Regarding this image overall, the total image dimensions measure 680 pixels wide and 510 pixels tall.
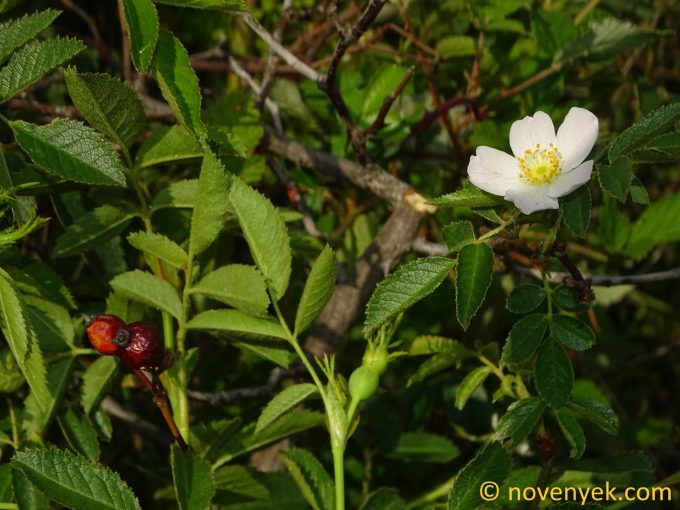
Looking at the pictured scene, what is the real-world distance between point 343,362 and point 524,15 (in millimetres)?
912

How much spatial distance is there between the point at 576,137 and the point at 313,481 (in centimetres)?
65

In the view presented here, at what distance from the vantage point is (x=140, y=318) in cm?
130

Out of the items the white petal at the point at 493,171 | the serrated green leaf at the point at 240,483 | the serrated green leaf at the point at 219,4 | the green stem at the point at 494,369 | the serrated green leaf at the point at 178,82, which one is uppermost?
the serrated green leaf at the point at 219,4

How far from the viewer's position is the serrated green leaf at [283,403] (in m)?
1.13

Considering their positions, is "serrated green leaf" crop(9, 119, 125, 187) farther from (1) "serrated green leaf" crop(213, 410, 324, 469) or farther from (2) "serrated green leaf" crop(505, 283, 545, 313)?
(2) "serrated green leaf" crop(505, 283, 545, 313)

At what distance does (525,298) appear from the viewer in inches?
46.9

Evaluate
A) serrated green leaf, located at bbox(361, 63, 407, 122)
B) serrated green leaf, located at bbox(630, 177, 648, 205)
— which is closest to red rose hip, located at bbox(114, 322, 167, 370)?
serrated green leaf, located at bbox(630, 177, 648, 205)

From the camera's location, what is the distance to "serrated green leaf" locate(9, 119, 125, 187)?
1037 mm

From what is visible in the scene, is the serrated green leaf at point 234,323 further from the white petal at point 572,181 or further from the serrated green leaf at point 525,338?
the white petal at point 572,181

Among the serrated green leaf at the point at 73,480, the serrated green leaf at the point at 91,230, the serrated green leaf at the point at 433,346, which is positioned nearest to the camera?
the serrated green leaf at the point at 73,480

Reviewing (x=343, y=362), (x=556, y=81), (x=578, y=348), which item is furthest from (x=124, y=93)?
(x=556, y=81)

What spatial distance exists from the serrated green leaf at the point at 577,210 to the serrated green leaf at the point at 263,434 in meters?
0.49

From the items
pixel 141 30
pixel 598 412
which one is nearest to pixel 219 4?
pixel 141 30

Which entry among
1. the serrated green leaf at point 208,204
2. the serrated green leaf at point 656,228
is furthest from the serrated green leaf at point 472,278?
the serrated green leaf at point 656,228
